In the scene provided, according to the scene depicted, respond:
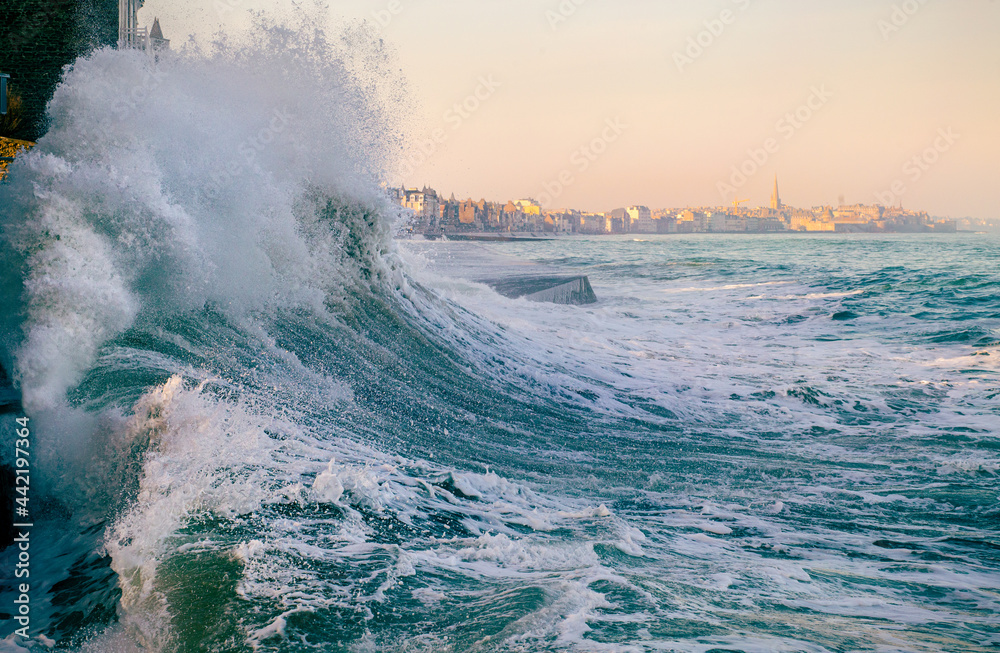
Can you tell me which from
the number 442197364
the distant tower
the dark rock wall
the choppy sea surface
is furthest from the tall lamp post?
the number 442197364

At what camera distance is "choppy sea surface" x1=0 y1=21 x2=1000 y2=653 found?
9.14ft

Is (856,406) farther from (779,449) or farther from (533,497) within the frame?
(533,497)

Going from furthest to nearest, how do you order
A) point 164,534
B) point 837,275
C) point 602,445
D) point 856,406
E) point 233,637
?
point 837,275
point 856,406
point 602,445
point 164,534
point 233,637

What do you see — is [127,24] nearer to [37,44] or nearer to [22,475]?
[37,44]

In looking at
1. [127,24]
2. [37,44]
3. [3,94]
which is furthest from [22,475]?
[127,24]

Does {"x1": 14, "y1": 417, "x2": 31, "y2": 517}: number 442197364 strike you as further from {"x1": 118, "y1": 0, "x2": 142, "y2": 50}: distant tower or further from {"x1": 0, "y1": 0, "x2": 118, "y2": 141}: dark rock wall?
{"x1": 118, "y1": 0, "x2": 142, "y2": 50}: distant tower

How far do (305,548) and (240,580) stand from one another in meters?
0.35

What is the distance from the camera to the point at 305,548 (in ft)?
10.1

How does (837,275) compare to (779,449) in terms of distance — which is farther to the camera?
(837,275)

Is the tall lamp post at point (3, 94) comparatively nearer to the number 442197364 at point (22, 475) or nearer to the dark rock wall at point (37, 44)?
the dark rock wall at point (37, 44)

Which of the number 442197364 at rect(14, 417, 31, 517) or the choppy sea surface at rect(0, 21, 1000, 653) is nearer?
the choppy sea surface at rect(0, 21, 1000, 653)

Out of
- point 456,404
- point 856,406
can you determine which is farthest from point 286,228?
point 856,406

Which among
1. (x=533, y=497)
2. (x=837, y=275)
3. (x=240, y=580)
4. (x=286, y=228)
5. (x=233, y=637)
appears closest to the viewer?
(x=233, y=637)

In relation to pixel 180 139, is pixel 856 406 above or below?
below
